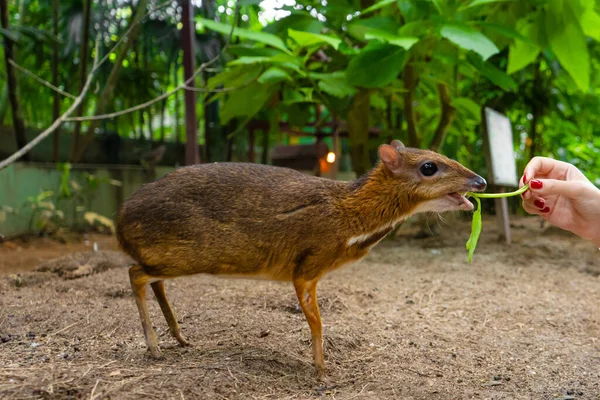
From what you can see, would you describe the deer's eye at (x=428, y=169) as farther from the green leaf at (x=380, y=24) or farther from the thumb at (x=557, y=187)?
the green leaf at (x=380, y=24)

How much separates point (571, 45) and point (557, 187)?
2160mm

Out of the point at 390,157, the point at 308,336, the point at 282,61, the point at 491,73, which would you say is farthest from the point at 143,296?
the point at 491,73

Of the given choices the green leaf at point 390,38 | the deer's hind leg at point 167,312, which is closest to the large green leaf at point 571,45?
the green leaf at point 390,38

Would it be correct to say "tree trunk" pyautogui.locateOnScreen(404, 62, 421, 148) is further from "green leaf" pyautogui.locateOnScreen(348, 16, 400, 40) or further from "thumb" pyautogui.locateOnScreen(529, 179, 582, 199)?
"thumb" pyautogui.locateOnScreen(529, 179, 582, 199)

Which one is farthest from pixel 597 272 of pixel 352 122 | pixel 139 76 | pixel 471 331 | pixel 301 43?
pixel 139 76

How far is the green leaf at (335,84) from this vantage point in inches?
167

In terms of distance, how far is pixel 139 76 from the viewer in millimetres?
7344

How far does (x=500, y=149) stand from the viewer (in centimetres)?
568

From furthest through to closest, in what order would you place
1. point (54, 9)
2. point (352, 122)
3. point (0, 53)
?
point (0, 53) < point (54, 9) < point (352, 122)

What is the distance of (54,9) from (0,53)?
1403mm

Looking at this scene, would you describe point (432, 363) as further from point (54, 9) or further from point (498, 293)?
point (54, 9)

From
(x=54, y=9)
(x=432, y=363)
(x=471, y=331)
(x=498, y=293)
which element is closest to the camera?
(x=432, y=363)

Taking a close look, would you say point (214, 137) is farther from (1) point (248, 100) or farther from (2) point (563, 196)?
(2) point (563, 196)

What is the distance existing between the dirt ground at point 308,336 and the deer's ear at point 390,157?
874mm
